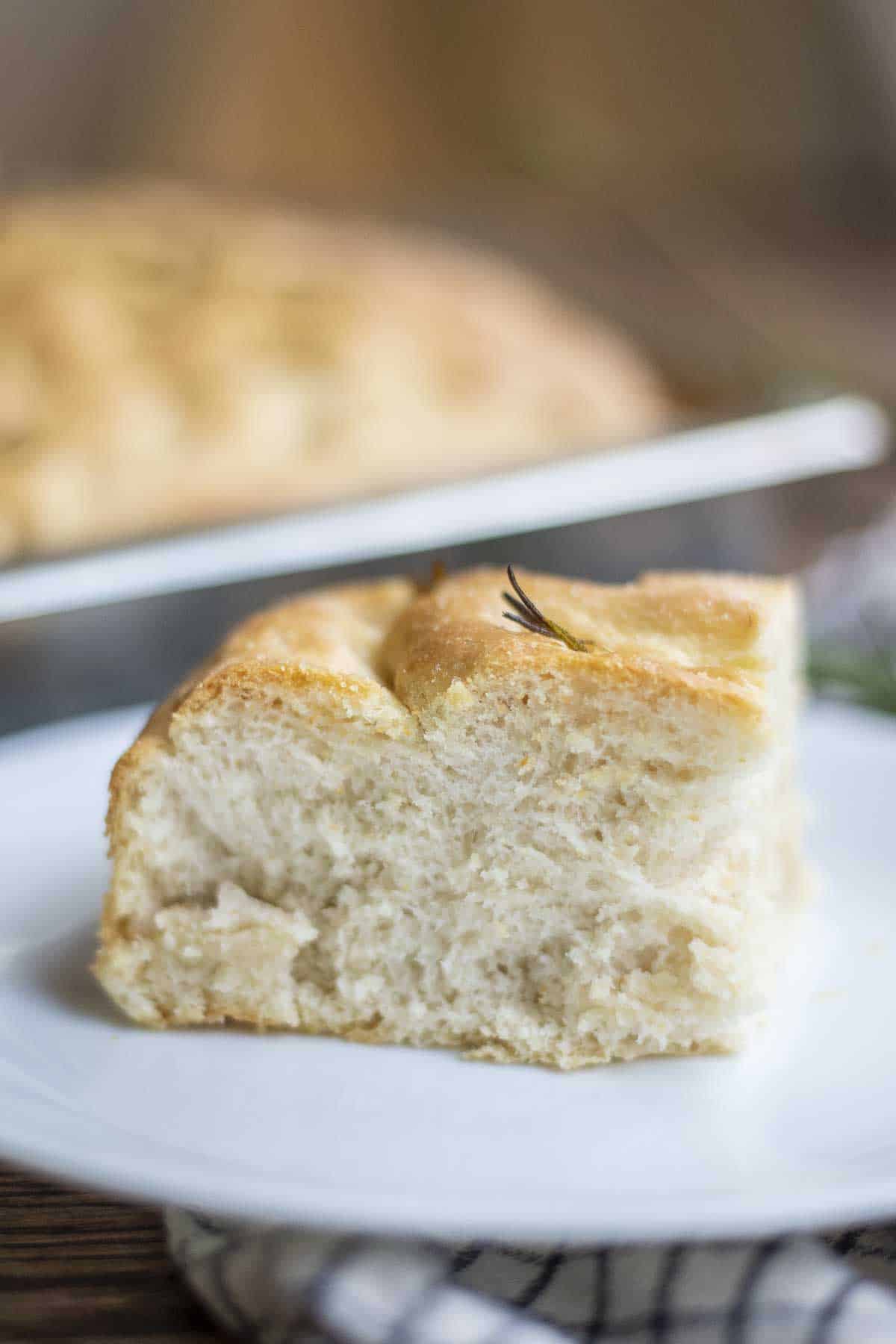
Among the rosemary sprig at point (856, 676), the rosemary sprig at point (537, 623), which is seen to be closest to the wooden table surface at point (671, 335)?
the rosemary sprig at point (537, 623)

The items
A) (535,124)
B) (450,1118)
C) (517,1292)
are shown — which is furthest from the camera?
(535,124)

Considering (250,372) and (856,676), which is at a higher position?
(250,372)

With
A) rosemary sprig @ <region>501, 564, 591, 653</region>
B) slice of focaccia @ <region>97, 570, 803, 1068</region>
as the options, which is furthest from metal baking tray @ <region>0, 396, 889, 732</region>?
rosemary sprig @ <region>501, 564, 591, 653</region>

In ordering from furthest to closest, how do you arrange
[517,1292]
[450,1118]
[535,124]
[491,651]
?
1. [535,124]
2. [491,651]
3. [450,1118]
4. [517,1292]

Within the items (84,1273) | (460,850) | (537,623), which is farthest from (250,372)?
(84,1273)

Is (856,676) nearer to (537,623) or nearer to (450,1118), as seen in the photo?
(537,623)

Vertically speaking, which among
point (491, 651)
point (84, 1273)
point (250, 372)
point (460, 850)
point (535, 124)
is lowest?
point (84, 1273)

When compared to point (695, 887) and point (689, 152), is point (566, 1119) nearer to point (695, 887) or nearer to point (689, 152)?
point (695, 887)
